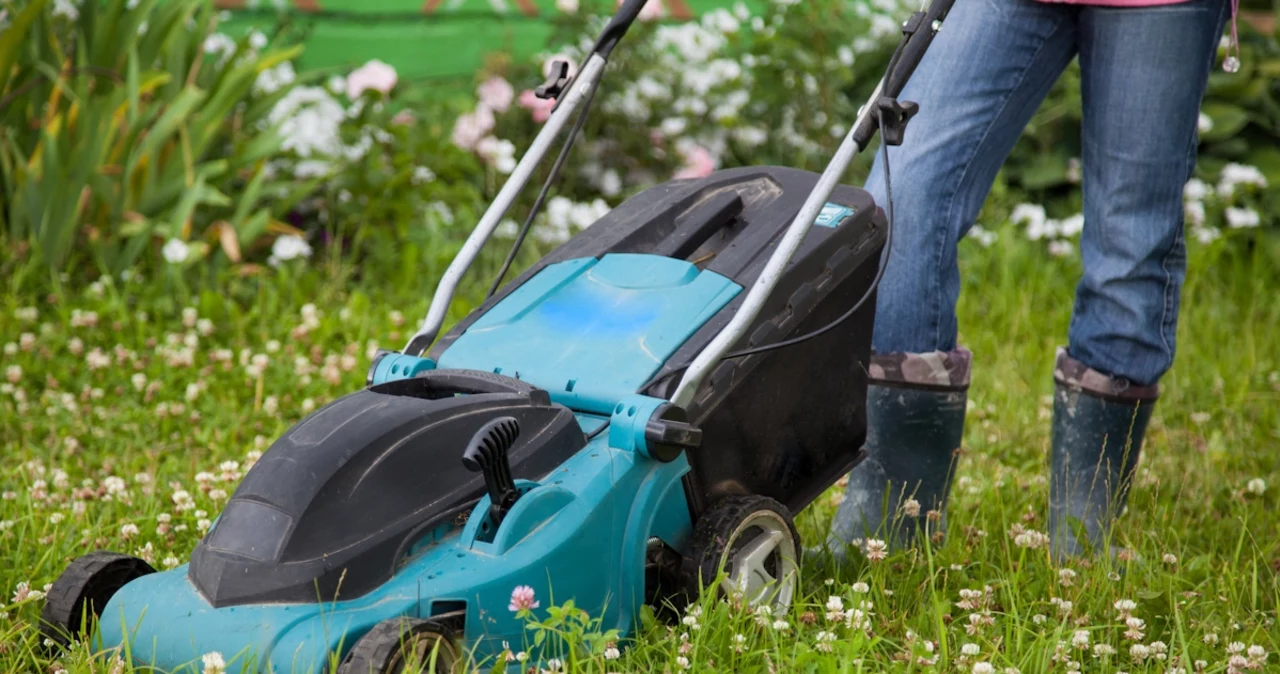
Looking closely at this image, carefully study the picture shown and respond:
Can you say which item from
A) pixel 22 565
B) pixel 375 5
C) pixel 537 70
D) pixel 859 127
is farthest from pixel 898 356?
pixel 375 5

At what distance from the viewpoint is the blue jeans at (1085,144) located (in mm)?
2404

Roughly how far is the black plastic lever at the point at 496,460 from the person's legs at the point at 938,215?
749 millimetres

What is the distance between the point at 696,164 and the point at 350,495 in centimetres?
310

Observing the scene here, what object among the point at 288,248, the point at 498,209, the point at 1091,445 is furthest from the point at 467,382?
the point at 288,248

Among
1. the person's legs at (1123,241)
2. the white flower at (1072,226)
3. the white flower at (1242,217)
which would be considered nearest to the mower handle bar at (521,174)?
the person's legs at (1123,241)

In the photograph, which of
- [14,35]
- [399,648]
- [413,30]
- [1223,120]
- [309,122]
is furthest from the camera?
[413,30]

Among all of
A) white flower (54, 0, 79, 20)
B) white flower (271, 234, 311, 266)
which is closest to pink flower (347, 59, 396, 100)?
white flower (271, 234, 311, 266)

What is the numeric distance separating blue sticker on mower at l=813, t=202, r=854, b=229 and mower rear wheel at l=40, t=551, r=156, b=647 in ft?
3.86

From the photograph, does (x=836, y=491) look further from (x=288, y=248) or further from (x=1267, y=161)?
(x=1267, y=161)

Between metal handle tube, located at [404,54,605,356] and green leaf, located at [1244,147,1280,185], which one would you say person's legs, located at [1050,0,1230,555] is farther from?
green leaf, located at [1244,147,1280,185]

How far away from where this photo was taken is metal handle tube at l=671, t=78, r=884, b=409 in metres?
2.06

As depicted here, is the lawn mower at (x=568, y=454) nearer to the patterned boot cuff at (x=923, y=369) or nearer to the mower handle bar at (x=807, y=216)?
the mower handle bar at (x=807, y=216)

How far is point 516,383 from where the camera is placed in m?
2.08

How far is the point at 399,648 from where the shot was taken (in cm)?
172
